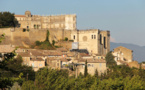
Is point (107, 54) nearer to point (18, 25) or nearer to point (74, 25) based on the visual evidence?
point (74, 25)

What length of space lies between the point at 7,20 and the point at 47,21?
905 centimetres

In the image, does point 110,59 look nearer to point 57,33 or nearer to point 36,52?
point 57,33

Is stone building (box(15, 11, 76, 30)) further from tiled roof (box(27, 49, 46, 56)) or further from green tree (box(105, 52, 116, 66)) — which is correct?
tiled roof (box(27, 49, 46, 56))

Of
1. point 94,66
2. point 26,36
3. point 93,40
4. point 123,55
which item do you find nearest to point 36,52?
point 26,36

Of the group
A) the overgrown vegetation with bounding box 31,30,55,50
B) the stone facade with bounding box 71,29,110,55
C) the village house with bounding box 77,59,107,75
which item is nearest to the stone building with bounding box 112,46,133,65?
the stone facade with bounding box 71,29,110,55

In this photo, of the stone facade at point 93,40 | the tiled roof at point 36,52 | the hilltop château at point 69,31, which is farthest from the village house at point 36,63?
the stone facade at point 93,40

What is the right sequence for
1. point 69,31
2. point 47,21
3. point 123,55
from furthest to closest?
point 47,21, point 123,55, point 69,31

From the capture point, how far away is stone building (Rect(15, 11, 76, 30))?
259 feet

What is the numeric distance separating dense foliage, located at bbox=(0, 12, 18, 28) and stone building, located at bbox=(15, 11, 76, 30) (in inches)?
69.9

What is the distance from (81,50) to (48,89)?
41.6 m

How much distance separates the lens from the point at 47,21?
80812mm

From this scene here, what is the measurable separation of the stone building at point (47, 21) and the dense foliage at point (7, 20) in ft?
5.83

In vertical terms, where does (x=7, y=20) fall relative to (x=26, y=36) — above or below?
above

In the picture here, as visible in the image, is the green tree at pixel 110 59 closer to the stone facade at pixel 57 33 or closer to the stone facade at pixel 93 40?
the stone facade at pixel 57 33
